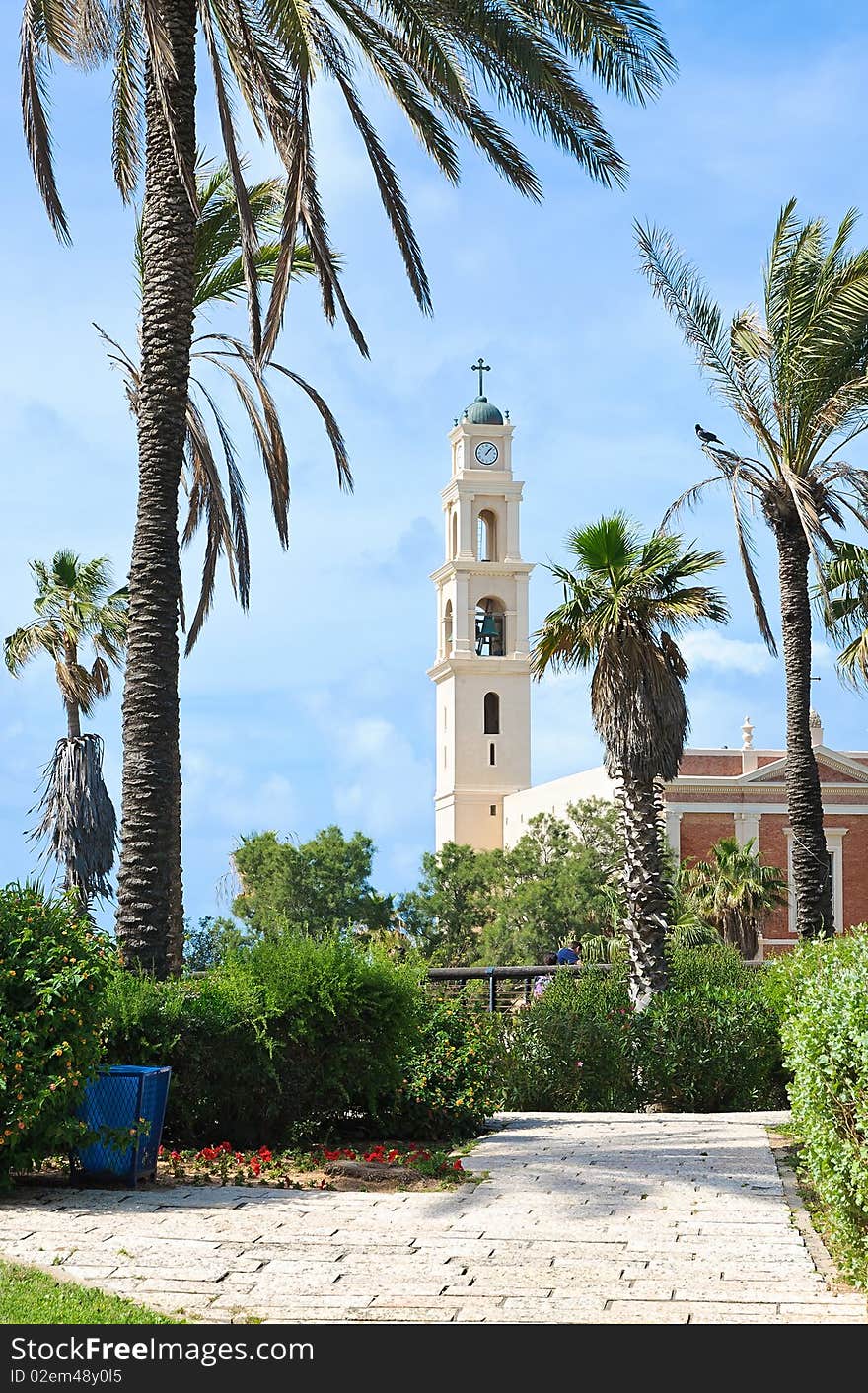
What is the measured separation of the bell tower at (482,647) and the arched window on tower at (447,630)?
45 mm

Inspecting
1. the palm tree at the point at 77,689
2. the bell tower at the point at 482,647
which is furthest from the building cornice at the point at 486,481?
the palm tree at the point at 77,689

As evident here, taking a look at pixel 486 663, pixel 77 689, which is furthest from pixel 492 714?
pixel 77 689

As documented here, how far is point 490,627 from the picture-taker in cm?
6419

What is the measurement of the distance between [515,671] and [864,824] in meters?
20.1

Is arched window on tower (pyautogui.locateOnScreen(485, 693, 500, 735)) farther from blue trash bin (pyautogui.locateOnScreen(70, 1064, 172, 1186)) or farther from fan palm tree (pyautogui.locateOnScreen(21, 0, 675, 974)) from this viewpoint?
blue trash bin (pyautogui.locateOnScreen(70, 1064, 172, 1186))

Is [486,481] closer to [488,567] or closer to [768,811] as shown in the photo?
[488,567]

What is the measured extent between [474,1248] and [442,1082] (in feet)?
15.3

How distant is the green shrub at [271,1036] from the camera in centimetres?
1030

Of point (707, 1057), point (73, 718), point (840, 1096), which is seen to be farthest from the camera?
point (73, 718)

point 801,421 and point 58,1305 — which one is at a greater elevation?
point 801,421

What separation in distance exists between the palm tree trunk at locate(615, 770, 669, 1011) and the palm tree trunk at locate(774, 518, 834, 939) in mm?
2306
